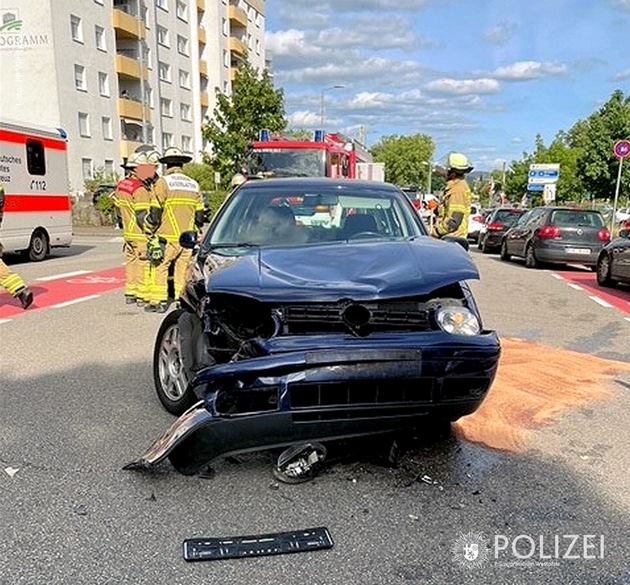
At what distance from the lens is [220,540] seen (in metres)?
2.95

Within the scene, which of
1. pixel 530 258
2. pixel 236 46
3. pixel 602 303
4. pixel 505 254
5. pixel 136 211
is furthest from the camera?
pixel 236 46

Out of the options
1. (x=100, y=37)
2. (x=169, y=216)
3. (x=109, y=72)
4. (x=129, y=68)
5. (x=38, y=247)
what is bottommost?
(x=38, y=247)

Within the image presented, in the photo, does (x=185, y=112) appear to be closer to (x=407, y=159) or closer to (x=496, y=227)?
(x=496, y=227)

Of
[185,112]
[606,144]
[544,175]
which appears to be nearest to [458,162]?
[606,144]

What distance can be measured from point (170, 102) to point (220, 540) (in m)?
46.1

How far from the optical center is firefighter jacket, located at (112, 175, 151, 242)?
28.6 feet

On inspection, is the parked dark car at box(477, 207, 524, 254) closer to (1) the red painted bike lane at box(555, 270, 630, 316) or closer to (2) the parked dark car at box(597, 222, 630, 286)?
(1) the red painted bike lane at box(555, 270, 630, 316)

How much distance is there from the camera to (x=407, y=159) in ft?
303

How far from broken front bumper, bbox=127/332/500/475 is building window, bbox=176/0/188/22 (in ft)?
160

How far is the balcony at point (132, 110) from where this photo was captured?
3800 cm

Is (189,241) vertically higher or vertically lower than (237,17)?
lower

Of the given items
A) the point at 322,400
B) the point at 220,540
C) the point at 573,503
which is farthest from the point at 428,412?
the point at 220,540

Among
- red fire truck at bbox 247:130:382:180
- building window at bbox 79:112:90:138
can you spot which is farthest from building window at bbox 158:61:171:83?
red fire truck at bbox 247:130:382:180

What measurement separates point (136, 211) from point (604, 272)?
8.99 metres
